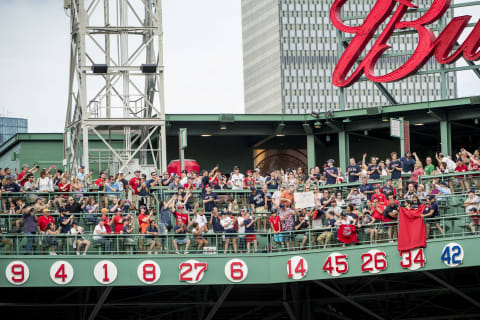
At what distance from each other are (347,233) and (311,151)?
52.7 ft

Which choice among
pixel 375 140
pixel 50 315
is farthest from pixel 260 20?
pixel 50 315

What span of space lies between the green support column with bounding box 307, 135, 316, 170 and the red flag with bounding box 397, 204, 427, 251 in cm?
1597

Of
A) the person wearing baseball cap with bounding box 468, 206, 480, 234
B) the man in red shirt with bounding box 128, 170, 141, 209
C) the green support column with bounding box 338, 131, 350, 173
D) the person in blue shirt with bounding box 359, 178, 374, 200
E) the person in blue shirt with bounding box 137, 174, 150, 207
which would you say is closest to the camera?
the person wearing baseball cap with bounding box 468, 206, 480, 234

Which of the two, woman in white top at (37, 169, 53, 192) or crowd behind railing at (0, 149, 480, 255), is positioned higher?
woman in white top at (37, 169, 53, 192)

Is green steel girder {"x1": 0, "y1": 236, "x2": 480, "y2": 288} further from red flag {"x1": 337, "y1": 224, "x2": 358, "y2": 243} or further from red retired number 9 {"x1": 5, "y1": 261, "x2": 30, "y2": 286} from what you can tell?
red flag {"x1": 337, "y1": 224, "x2": 358, "y2": 243}

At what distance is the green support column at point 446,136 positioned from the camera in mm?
38156

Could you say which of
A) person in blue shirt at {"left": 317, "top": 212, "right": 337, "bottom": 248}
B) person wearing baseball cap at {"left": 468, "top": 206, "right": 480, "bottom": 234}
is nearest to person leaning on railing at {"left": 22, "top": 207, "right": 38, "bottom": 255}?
person in blue shirt at {"left": 317, "top": 212, "right": 337, "bottom": 248}

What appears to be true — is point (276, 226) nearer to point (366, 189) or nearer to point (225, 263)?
point (225, 263)

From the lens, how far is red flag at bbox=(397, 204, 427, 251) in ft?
83.5

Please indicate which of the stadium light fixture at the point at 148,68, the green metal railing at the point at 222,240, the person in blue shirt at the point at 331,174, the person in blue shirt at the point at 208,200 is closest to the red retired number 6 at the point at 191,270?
the green metal railing at the point at 222,240

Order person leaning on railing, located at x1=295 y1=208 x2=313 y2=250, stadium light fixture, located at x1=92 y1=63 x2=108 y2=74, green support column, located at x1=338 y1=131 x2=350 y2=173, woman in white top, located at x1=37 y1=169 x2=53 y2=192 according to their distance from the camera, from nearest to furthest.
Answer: person leaning on railing, located at x1=295 y1=208 x2=313 y2=250, woman in white top, located at x1=37 y1=169 x2=53 y2=192, stadium light fixture, located at x1=92 y1=63 x2=108 y2=74, green support column, located at x1=338 y1=131 x2=350 y2=173

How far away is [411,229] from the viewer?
25625 mm

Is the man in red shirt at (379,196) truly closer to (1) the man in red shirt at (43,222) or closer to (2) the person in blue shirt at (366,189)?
(2) the person in blue shirt at (366,189)

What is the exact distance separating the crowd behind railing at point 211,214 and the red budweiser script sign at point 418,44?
22.6ft
